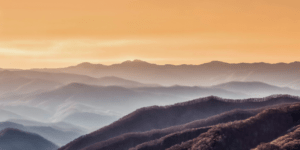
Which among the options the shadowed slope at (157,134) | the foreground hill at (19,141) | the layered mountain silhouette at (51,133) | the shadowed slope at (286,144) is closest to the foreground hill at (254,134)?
the shadowed slope at (286,144)

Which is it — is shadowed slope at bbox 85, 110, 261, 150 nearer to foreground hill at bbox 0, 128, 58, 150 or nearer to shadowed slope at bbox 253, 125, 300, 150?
shadowed slope at bbox 253, 125, 300, 150

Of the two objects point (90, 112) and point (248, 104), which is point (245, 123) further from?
point (90, 112)

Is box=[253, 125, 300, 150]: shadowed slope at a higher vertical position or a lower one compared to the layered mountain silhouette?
lower

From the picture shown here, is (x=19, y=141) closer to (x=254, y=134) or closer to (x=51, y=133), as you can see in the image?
(x=51, y=133)

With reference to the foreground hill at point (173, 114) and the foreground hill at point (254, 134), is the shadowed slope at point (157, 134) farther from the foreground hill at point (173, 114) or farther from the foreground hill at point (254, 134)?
the foreground hill at point (254, 134)

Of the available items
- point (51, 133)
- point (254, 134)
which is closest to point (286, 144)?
point (254, 134)

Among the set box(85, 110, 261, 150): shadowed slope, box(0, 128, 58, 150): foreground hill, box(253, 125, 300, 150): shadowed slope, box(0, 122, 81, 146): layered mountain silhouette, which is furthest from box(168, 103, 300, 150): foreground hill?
box(0, 122, 81, 146): layered mountain silhouette
